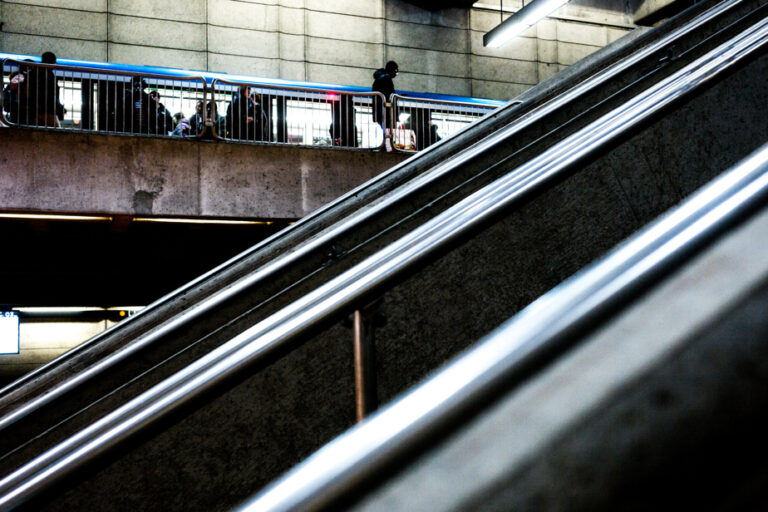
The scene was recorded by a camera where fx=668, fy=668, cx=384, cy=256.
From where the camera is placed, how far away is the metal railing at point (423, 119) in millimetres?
9078

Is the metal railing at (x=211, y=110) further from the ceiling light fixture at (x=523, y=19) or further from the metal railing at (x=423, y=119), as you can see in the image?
the ceiling light fixture at (x=523, y=19)

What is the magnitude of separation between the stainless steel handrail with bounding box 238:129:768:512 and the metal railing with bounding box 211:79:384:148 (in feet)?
27.6

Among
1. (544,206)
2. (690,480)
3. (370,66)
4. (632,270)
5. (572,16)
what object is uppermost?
(572,16)

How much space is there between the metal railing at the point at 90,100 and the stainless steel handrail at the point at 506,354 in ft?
26.2

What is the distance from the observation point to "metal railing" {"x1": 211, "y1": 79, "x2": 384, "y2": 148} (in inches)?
350

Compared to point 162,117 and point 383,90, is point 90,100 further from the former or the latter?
point 383,90

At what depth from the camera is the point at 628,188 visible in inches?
117

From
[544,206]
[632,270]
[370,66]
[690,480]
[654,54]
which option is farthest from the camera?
[370,66]

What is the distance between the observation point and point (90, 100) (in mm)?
8047

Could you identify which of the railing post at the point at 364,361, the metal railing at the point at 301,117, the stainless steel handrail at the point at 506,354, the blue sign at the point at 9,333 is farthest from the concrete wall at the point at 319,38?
the stainless steel handrail at the point at 506,354

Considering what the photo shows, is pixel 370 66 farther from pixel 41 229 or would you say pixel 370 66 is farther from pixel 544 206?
pixel 544 206

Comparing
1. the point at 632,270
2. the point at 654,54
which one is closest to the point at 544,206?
the point at 654,54

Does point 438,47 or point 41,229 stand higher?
point 438,47

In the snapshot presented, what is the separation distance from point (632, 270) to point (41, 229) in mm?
9095
